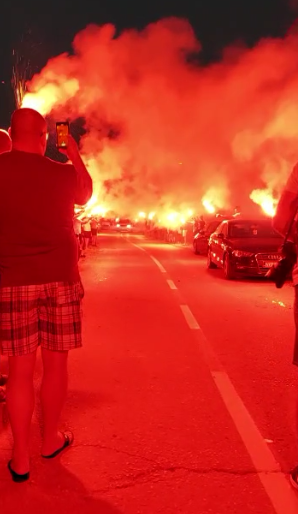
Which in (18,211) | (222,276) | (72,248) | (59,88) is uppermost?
(59,88)

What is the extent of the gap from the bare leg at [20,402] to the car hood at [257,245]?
10.2 meters

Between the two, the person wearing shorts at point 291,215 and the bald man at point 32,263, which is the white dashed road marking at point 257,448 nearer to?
the person wearing shorts at point 291,215

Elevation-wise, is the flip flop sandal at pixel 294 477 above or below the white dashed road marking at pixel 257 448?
above

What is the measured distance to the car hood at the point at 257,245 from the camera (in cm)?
1290

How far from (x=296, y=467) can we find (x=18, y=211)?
192 cm

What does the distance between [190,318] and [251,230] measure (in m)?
6.79

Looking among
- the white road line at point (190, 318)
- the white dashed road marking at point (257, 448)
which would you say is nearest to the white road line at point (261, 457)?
the white dashed road marking at point (257, 448)

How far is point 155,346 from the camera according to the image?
20.8ft

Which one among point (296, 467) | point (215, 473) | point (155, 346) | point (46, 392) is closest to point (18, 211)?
point (46, 392)

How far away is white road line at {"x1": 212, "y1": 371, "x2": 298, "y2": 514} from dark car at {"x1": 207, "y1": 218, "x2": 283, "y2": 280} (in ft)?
24.9

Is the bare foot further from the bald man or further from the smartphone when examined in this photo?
the smartphone

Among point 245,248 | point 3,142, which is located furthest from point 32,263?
point 245,248

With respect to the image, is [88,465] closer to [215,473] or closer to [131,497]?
[131,497]

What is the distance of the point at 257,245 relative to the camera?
13.1 m
